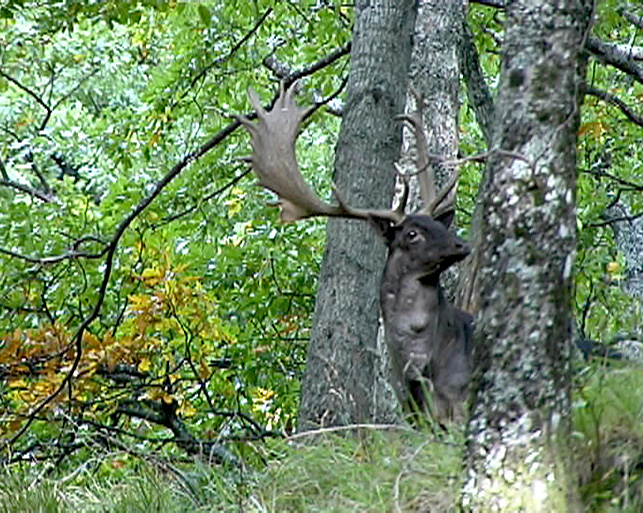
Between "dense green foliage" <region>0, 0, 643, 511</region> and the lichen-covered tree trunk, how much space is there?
142 inches

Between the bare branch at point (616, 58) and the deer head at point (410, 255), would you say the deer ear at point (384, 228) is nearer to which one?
the deer head at point (410, 255)

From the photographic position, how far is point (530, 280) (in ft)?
13.6

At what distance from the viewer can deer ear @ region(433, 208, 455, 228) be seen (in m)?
7.42

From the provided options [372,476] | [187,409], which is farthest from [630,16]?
[372,476]

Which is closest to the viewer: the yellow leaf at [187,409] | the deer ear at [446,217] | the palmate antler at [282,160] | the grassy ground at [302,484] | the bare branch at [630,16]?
the grassy ground at [302,484]

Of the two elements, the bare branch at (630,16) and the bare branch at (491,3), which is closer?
the bare branch at (491,3)

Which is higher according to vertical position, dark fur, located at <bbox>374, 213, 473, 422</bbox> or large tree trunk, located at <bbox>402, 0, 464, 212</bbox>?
large tree trunk, located at <bbox>402, 0, 464, 212</bbox>

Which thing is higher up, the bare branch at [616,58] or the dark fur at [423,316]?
the bare branch at [616,58]

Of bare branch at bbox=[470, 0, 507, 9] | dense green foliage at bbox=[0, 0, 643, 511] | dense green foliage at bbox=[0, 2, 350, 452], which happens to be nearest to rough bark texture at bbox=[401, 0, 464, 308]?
bare branch at bbox=[470, 0, 507, 9]

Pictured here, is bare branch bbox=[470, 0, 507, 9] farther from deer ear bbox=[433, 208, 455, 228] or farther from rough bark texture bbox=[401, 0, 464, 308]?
deer ear bbox=[433, 208, 455, 228]

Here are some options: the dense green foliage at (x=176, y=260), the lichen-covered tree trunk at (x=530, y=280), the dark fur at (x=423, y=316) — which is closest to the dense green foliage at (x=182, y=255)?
the dense green foliage at (x=176, y=260)

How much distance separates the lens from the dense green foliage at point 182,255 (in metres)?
9.87

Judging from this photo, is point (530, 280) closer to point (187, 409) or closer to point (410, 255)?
point (410, 255)

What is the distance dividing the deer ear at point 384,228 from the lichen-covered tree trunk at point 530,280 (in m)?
2.89
